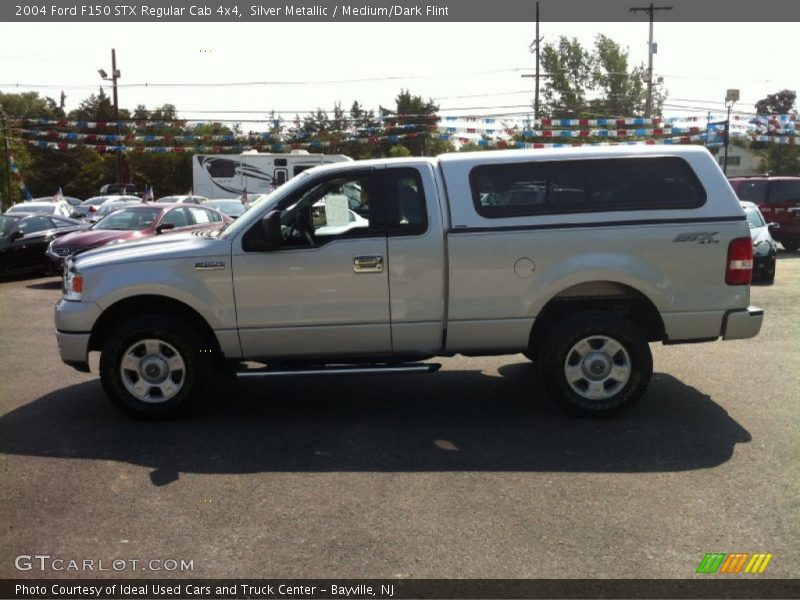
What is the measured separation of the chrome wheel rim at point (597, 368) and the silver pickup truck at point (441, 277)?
1 centimetres

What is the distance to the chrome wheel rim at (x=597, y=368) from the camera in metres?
6.18

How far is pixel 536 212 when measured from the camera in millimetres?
6156

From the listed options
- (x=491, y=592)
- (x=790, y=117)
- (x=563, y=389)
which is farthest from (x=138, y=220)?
(x=790, y=117)

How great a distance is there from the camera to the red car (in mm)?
15062

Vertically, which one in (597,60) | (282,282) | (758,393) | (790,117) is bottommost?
(758,393)

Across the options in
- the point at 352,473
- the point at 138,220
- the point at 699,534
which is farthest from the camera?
the point at 138,220

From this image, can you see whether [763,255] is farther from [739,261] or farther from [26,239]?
[26,239]

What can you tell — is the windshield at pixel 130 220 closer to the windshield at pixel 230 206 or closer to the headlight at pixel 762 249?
the windshield at pixel 230 206

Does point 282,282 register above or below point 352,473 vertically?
above

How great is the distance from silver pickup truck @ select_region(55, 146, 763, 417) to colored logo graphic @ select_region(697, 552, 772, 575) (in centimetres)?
230

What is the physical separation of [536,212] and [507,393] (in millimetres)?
1772

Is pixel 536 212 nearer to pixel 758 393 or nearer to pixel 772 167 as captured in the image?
pixel 758 393

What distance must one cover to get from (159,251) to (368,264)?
5.44ft

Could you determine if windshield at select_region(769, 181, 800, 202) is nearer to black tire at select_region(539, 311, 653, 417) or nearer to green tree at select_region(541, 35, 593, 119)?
black tire at select_region(539, 311, 653, 417)
